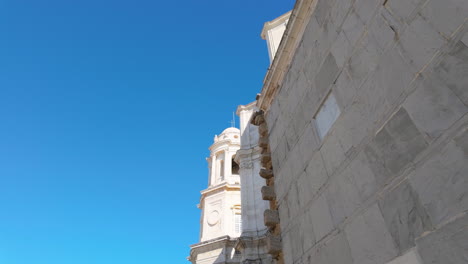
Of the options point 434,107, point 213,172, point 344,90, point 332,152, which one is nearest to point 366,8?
point 344,90

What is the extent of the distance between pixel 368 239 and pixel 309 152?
1.89 meters

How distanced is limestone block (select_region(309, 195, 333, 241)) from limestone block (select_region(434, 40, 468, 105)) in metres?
2.18

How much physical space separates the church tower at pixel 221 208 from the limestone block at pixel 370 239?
701 inches

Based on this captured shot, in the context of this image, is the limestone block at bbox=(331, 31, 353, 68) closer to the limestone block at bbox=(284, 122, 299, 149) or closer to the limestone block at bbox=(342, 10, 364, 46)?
the limestone block at bbox=(342, 10, 364, 46)

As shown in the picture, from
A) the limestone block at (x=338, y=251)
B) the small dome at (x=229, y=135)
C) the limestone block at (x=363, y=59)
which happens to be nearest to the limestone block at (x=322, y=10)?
the limestone block at (x=363, y=59)

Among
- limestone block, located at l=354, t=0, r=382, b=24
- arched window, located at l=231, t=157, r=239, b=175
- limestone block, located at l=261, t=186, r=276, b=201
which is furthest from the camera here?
arched window, located at l=231, t=157, r=239, b=175

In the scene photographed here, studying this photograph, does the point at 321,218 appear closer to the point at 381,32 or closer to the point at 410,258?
the point at 410,258

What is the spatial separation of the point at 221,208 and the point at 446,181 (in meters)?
21.6

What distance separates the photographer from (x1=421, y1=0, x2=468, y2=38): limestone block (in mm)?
2395

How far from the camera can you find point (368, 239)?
3090mm

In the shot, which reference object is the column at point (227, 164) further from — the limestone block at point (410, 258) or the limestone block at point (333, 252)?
the limestone block at point (410, 258)

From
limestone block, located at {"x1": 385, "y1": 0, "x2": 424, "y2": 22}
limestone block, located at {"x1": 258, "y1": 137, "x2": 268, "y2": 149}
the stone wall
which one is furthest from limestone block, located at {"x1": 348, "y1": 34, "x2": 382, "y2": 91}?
limestone block, located at {"x1": 258, "y1": 137, "x2": 268, "y2": 149}

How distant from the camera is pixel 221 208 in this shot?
22969 millimetres

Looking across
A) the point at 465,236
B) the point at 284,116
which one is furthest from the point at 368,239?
the point at 284,116
